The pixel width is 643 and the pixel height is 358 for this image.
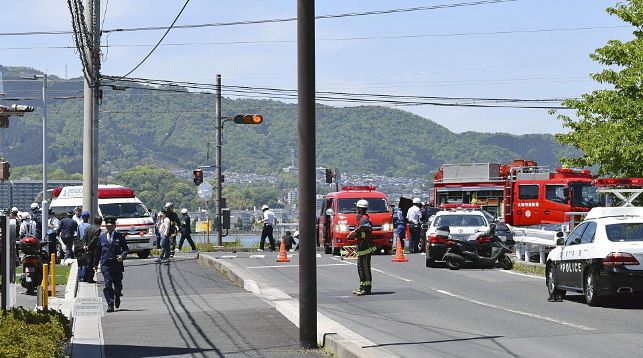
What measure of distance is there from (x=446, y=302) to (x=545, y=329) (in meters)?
5.15

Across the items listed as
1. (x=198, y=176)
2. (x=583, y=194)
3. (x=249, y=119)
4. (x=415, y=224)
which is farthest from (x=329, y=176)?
(x=415, y=224)

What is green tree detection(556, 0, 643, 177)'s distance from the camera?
26.2m

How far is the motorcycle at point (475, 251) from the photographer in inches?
1216

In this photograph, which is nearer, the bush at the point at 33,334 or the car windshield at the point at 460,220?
the bush at the point at 33,334

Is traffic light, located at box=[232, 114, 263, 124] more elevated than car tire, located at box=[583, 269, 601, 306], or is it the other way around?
traffic light, located at box=[232, 114, 263, 124]

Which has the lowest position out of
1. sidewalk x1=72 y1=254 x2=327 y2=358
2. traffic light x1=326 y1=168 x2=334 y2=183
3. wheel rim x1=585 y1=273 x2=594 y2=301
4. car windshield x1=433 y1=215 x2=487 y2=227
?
sidewalk x1=72 y1=254 x2=327 y2=358

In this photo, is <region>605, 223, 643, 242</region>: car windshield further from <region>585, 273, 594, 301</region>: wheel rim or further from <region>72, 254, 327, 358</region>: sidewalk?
<region>72, 254, 327, 358</region>: sidewalk

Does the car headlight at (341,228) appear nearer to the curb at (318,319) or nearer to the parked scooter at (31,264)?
the curb at (318,319)

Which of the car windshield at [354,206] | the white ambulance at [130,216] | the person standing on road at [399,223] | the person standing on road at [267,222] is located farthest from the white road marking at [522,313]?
the person standing on road at [267,222]

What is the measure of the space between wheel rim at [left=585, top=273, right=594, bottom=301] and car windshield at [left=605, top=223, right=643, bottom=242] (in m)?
0.79

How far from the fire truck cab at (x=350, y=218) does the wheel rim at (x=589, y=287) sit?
18463 mm

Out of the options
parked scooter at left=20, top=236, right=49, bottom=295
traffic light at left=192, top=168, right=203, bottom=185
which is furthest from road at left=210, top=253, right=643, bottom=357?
traffic light at left=192, top=168, right=203, bottom=185

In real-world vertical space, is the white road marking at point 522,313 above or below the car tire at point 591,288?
below

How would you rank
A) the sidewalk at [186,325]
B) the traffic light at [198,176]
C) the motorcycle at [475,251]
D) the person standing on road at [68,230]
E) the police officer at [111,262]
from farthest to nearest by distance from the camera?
1. the traffic light at [198,176]
2. the person standing on road at [68,230]
3. the motorcycle at [475,251]
4. the police officer at [111,262]
5. the sidewalk at [186,325]
